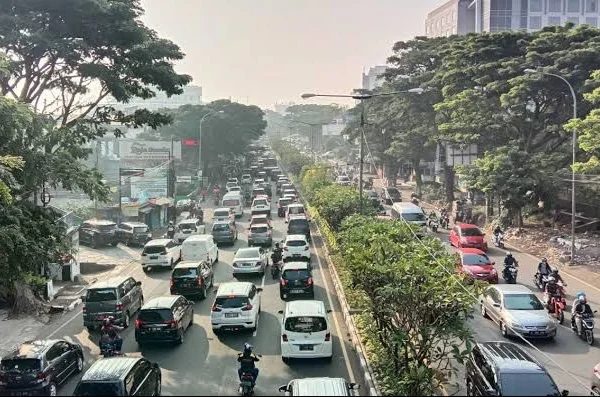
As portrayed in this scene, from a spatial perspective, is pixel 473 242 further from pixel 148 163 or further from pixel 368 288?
pixel 148 163

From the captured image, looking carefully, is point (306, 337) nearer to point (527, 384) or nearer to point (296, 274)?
point (527, 384)

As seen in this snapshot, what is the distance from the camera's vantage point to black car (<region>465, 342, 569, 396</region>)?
12094mm

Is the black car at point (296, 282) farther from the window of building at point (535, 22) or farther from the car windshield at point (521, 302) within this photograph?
the window of building at point (535, 22)

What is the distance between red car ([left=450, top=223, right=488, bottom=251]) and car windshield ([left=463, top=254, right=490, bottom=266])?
7.11 m

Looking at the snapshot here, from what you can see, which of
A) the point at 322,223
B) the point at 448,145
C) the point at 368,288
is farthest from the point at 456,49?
the point at 368,288

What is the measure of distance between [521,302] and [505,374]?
791 centimetres

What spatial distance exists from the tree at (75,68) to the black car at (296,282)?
7.36 meters

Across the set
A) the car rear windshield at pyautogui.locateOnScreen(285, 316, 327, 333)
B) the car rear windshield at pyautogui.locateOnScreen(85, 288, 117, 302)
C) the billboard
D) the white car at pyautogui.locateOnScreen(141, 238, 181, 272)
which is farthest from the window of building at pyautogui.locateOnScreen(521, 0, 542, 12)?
the car rear windshield at pyautogui.locateOnScreen(285, 316, 327, 333)

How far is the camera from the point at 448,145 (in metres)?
49.5

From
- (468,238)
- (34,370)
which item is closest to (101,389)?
(34,370)

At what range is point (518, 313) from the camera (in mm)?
19141

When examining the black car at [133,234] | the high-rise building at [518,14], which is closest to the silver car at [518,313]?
the black car at [133,234]

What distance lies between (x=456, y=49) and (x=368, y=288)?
3428cm

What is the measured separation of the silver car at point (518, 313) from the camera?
60.6 ft
